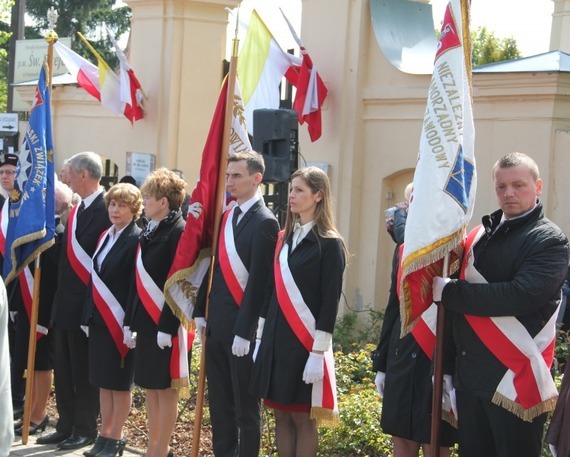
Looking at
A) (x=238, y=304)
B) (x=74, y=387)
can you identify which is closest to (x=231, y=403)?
(x=238, y=304)

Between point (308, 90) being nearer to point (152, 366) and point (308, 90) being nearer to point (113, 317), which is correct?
point (113, 317)

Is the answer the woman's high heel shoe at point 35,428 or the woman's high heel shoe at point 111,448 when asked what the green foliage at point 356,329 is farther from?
the woman's high heel shoe at point 111,448

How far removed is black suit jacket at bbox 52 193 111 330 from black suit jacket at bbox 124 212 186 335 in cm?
74

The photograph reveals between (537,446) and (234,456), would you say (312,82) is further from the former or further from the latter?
(537,446)

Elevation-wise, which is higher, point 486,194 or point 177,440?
point 486,194

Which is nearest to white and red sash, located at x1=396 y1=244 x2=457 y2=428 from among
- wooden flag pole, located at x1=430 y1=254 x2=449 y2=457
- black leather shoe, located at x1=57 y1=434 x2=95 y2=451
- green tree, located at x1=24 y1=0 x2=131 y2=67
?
wooden flag pole, located at x1=430 y1=254 x2=449 y2=457

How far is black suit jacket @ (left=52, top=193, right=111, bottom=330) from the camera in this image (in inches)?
304

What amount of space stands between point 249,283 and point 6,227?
11.1 ft

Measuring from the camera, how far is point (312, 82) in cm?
1263

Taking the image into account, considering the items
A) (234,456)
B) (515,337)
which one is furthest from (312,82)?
(515,337)

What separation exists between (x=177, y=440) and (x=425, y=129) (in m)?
3.63

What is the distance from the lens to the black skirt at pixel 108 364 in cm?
729

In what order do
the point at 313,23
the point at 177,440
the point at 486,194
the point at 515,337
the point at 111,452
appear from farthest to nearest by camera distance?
the point at 313,23 → the point at 486,194 → the point at 177,440 → the point at 111,452 → the point at 515,337

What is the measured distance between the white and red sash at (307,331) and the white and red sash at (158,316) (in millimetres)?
1255
